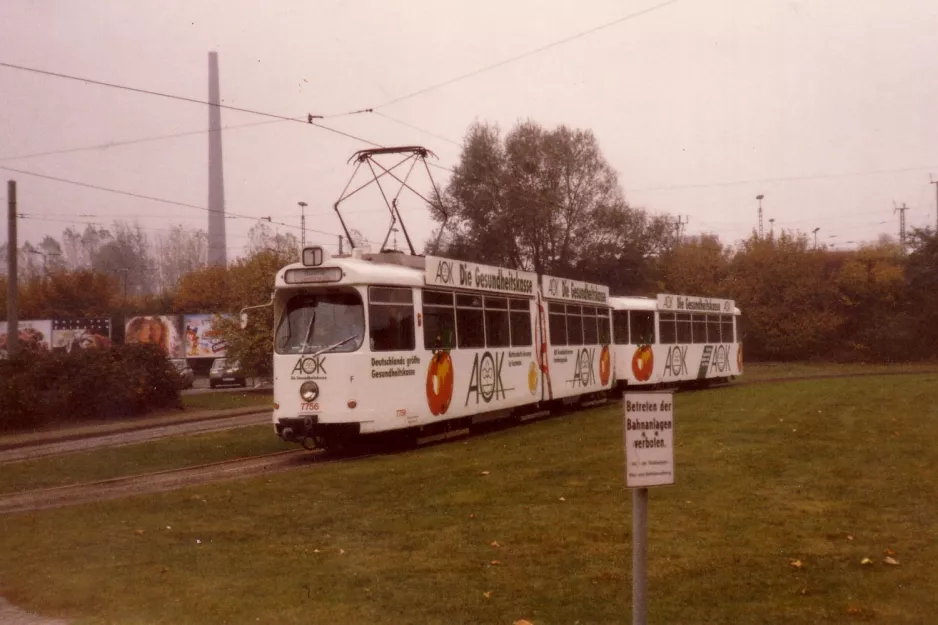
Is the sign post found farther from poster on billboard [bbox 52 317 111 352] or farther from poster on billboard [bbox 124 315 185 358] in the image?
poster on billboard [bbox 124 315 185 358]

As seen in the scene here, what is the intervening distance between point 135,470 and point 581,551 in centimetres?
1031

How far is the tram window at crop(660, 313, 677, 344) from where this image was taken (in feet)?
→ 106

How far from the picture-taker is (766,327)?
6081cm

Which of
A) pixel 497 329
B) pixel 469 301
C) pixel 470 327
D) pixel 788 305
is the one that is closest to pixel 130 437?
pixel 497 329

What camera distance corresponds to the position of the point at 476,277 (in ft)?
65.2

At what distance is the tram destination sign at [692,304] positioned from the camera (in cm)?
3247

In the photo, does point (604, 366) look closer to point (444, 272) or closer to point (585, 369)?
point (585, 369)

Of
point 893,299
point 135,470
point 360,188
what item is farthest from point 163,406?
point 893,299

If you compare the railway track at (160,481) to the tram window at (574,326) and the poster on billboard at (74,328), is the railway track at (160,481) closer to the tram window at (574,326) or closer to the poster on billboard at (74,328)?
the tram window at (574,326)

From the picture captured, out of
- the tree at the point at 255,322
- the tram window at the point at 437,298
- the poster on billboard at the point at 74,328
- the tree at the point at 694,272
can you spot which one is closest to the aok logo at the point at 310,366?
the tram window at the point at 437,298

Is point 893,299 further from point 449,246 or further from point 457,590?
point 457,590

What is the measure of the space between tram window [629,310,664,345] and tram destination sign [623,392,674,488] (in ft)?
84.1

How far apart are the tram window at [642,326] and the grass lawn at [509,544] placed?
15.9m

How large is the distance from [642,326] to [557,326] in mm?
7054
